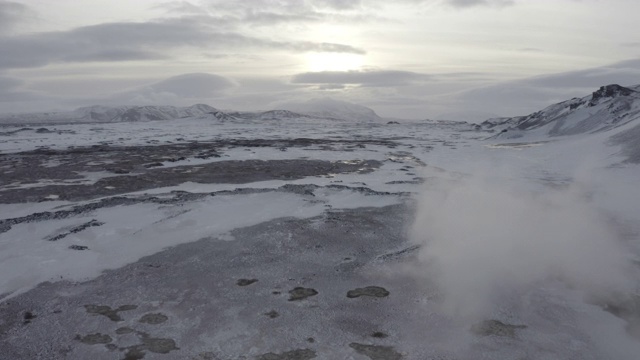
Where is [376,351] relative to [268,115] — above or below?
below

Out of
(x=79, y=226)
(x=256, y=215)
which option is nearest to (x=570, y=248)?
(x=256, y=215)

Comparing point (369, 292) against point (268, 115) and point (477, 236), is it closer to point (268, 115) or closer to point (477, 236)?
point (477, 236)

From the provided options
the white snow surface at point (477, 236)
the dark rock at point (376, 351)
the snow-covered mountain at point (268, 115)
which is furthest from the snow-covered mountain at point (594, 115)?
the snow-covered mountain at point (268, 115)

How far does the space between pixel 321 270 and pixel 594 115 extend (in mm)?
35753

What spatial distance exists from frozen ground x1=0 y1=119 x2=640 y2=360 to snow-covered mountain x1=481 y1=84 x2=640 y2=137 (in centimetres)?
1962

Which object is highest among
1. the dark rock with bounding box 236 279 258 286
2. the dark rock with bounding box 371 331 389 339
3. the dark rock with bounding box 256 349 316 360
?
the dark rock with bounding box 236 279 258 286

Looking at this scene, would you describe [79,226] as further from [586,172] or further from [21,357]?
[586,172]

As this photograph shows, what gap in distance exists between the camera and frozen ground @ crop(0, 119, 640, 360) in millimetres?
5855

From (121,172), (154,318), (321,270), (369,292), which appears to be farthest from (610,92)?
(154,318)

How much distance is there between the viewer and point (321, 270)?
8273mm

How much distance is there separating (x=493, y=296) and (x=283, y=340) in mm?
3324

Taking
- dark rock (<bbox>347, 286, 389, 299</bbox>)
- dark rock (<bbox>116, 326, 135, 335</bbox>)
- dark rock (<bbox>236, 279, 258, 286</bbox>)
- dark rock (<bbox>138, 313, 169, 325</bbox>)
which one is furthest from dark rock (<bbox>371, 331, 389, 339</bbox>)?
dark rock (<bbox>116, 326, 135, 335</bbox>)

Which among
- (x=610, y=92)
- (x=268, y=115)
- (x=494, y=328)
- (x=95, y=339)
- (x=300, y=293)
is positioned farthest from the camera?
(x=268, y=115)

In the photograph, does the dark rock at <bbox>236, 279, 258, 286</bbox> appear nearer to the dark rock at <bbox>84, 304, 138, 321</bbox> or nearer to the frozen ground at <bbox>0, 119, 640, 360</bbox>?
the frozen ground at <bbox>0, 119, 640, 360</bbox>
